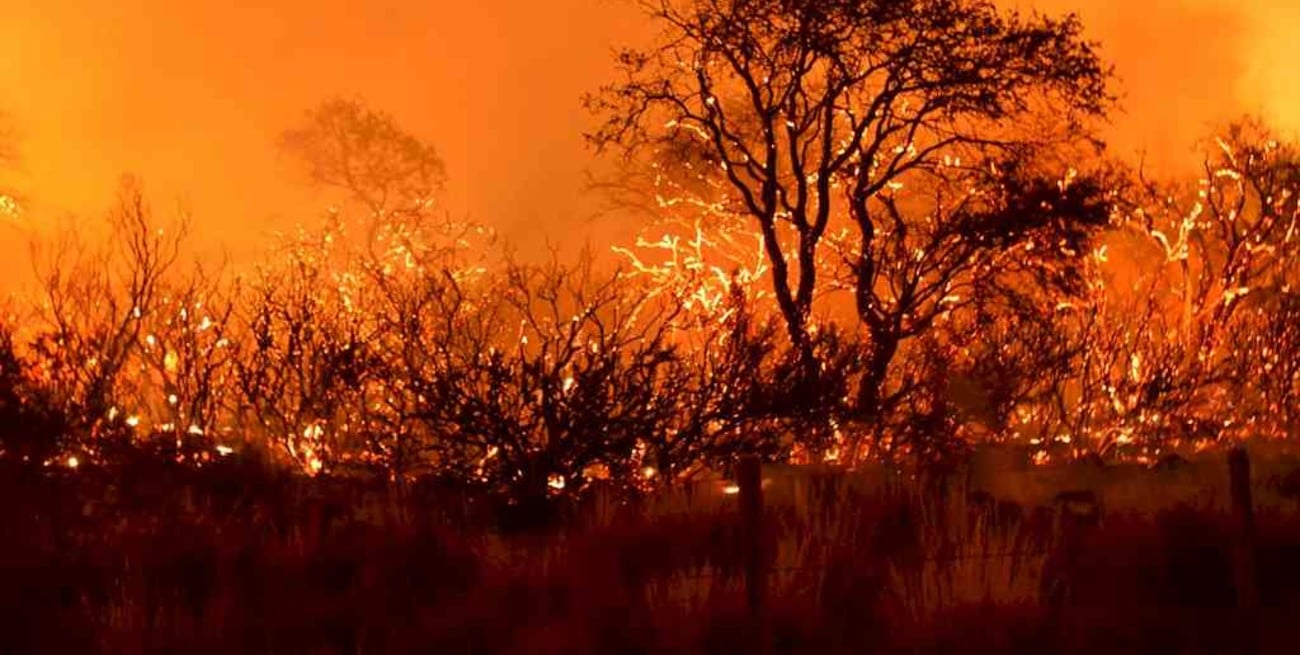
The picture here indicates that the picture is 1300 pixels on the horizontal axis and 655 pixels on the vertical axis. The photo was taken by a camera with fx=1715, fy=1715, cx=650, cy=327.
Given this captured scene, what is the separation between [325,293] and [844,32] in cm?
601

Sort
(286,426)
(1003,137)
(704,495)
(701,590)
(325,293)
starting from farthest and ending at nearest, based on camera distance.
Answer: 1. (1003,137)
2. (325,293)
3. (286,426)
4. (704,495)
5. (701,590)

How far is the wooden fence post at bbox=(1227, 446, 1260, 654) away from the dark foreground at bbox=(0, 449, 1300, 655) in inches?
1.7

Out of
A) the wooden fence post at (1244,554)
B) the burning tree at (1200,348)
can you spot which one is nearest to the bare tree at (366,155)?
the burning tree at (1200,348)

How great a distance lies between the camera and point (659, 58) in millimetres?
18547

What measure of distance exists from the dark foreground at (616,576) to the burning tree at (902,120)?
20.0ft

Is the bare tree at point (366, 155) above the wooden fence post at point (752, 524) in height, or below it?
above

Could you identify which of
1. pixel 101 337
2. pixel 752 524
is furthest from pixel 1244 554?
pixel 101 337

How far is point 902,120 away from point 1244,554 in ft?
33.6

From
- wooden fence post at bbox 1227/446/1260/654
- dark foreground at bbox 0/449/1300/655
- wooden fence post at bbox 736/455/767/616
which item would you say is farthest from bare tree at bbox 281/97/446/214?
wooden fence post at bbox 736/455/767/616

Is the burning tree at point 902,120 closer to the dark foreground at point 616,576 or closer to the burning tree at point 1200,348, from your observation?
the burning tree at point 1200,348

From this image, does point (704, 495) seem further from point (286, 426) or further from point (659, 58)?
point (659, 58)

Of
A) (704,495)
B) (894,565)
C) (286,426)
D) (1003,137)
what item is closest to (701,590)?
(894,565)

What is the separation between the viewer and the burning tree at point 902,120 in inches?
698

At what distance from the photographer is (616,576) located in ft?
32.3
